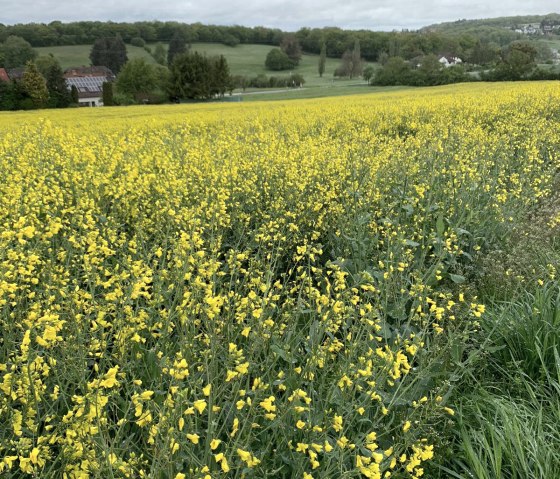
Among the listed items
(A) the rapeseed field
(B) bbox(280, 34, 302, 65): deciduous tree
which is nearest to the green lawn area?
(B) bbox(280, 34, 302, 65): deciduous tree

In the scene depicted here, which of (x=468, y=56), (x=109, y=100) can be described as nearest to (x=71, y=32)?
(x=109, y=100)

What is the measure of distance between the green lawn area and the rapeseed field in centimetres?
7349

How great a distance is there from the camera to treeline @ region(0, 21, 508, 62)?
81125 mm

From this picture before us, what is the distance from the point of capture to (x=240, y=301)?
2643 millimetres

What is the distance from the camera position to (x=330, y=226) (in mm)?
5016

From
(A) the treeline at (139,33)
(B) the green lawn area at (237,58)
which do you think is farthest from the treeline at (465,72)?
(A) the treeline at (139,33)

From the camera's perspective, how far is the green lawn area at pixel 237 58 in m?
81.8

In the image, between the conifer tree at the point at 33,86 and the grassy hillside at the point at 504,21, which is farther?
the grassy hillside at the point at 504,21

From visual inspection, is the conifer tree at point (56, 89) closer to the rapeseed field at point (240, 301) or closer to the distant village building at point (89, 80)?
the distant village building at point (89, 80)

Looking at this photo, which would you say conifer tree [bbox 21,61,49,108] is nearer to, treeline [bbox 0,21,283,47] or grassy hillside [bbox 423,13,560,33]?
treeline [bbox 0,21,283,47]

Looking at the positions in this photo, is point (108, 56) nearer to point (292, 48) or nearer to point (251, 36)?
point (251, 36)

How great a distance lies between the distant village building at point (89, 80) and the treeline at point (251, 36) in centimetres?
1324

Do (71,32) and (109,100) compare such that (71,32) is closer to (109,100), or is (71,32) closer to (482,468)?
(109,100)

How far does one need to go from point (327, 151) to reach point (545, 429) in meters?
5.14
